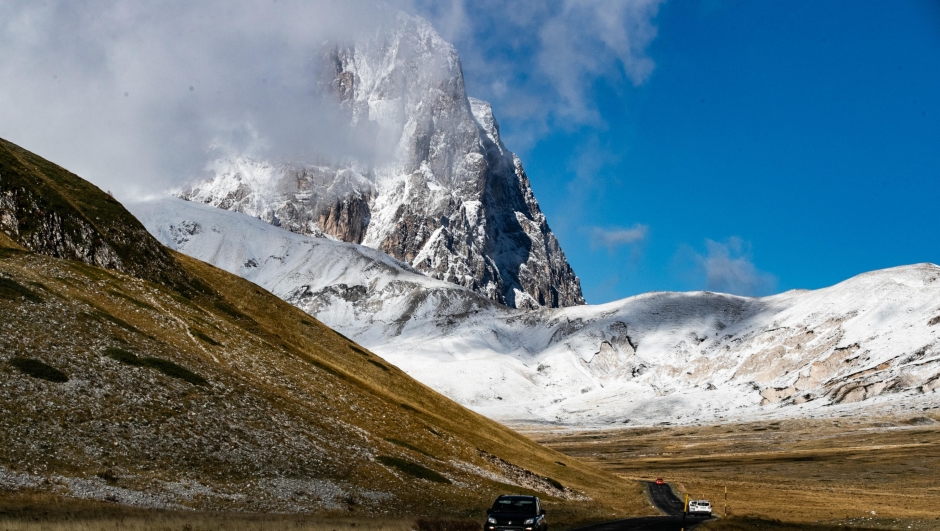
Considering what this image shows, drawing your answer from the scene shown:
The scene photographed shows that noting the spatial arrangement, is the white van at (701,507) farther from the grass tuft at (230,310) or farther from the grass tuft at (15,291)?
the grass tuft at (230,310)

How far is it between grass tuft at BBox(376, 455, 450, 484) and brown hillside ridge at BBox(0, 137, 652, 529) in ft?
0.56

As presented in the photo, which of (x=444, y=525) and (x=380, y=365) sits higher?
(x=380, y=365)

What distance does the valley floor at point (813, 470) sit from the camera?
6234 centimetres

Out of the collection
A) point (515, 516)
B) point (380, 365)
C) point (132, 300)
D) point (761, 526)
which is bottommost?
point (515, 516)

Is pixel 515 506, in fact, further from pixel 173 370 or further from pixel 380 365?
pixel 380 365

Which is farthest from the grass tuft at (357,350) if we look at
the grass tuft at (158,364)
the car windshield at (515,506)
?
the car windshield at (515,506)

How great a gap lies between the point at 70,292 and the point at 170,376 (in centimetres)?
1458

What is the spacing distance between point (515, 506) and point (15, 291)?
41.6 m

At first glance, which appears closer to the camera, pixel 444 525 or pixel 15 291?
pixel 444 525

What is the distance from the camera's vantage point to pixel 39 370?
46.5 m

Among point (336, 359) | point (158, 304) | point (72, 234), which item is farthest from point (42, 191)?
point (336, 359)

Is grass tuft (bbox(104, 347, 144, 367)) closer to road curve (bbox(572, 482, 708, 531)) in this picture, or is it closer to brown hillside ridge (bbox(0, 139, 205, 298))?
brown hillside ridge (bbox(0, 139, 205, 298))

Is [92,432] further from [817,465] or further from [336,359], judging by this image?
[817,465]

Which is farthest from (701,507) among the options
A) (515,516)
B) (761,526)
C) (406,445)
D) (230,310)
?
(230,310)
